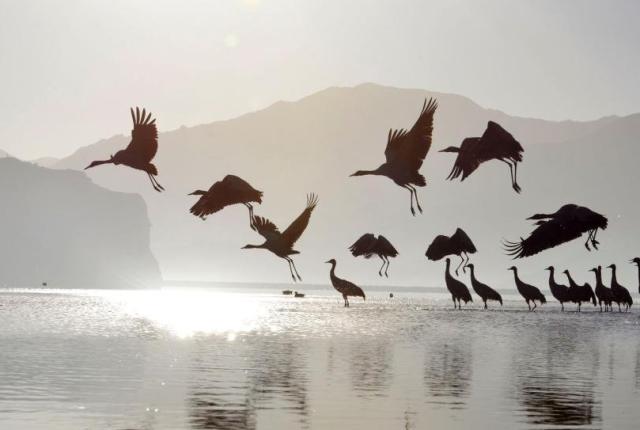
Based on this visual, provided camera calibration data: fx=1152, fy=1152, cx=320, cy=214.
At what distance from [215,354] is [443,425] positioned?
16.0 meters

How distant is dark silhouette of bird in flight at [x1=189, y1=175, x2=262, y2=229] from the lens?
23.4 metres

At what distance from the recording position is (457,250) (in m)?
53.6

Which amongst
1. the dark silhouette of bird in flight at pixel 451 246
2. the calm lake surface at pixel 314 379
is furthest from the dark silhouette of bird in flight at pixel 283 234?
the dark silhouette of bird in flight at pixel 451 246

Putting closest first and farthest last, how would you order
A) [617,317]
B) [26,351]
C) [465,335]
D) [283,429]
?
1. [283,429]
2. [26,351]
3. [465,335]
4. [617,317]

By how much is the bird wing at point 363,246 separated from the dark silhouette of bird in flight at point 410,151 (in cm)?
2494

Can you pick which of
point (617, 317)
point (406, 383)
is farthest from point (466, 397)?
point (617, 317)

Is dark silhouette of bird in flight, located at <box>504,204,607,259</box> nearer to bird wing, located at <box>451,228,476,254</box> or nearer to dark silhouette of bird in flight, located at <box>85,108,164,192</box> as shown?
dark silhouette of bird in flight, located at <box>85,108,164,192</box>

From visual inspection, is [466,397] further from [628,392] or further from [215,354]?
[215,354]

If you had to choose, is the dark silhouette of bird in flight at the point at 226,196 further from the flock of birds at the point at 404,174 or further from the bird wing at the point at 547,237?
the bird wing at the point at 547,237

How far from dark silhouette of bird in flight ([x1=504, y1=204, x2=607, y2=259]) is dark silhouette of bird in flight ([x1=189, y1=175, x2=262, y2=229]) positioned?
27.2 ft

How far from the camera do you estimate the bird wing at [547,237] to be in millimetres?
29628

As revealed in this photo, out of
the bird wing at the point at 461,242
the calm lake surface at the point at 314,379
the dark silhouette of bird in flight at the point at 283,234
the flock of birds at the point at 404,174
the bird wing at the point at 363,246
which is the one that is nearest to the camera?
the calm lake surface at the point at 314,379

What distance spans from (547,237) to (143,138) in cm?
1274

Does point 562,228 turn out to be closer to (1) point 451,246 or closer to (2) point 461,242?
(2) point 461,242
